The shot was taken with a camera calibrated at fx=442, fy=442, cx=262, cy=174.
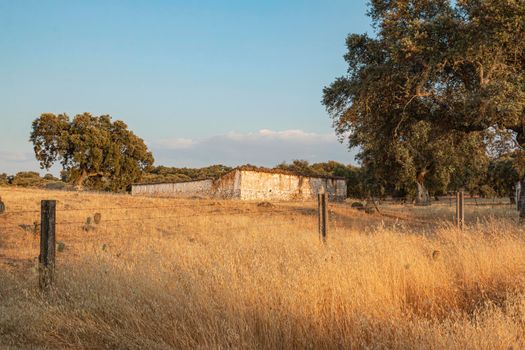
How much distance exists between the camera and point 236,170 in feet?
138

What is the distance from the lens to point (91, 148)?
5562cm

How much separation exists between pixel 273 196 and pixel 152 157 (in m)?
26.3

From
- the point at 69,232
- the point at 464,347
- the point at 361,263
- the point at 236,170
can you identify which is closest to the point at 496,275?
the point at 361,263

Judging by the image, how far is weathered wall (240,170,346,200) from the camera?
42303 mm

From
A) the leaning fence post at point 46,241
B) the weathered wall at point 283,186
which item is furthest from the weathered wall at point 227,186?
the leaning fence post at point 46,241

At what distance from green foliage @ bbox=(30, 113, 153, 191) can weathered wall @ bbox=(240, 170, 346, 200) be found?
23.8 m

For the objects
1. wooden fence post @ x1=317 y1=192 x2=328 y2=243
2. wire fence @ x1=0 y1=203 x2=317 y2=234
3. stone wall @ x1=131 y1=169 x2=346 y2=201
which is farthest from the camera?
stone wall @ x1=131 y1=169 x2=346 y2=201

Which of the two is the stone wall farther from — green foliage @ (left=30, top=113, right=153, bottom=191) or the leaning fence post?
the leaning fence post

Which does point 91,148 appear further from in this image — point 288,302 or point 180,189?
point 288,302

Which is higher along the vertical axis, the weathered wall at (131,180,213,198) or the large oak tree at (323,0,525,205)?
the large oak tree at (323,0,525,205)

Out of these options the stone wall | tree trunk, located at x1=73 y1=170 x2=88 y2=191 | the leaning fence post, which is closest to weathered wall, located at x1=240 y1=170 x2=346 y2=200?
the stone wall

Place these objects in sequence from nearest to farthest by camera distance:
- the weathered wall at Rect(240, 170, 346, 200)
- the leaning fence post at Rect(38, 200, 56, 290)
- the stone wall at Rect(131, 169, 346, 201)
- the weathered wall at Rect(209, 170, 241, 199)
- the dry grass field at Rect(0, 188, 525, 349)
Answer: the dry grass field at Rect(0, 188, 525, 349) → the leaning fence post at Rect(38, 200, 56, 290) → the weathered wall at Rect(209, 170, 241, 199) → the stone wall at Rect(131, 169, 346, 201) → the weathered wall at Rect(240, 170, 346, 200)

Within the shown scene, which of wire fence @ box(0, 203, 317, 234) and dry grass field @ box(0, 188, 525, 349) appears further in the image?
wire fence @ box(0, 203, 317, 234)

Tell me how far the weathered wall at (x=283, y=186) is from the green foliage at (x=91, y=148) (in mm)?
23799
